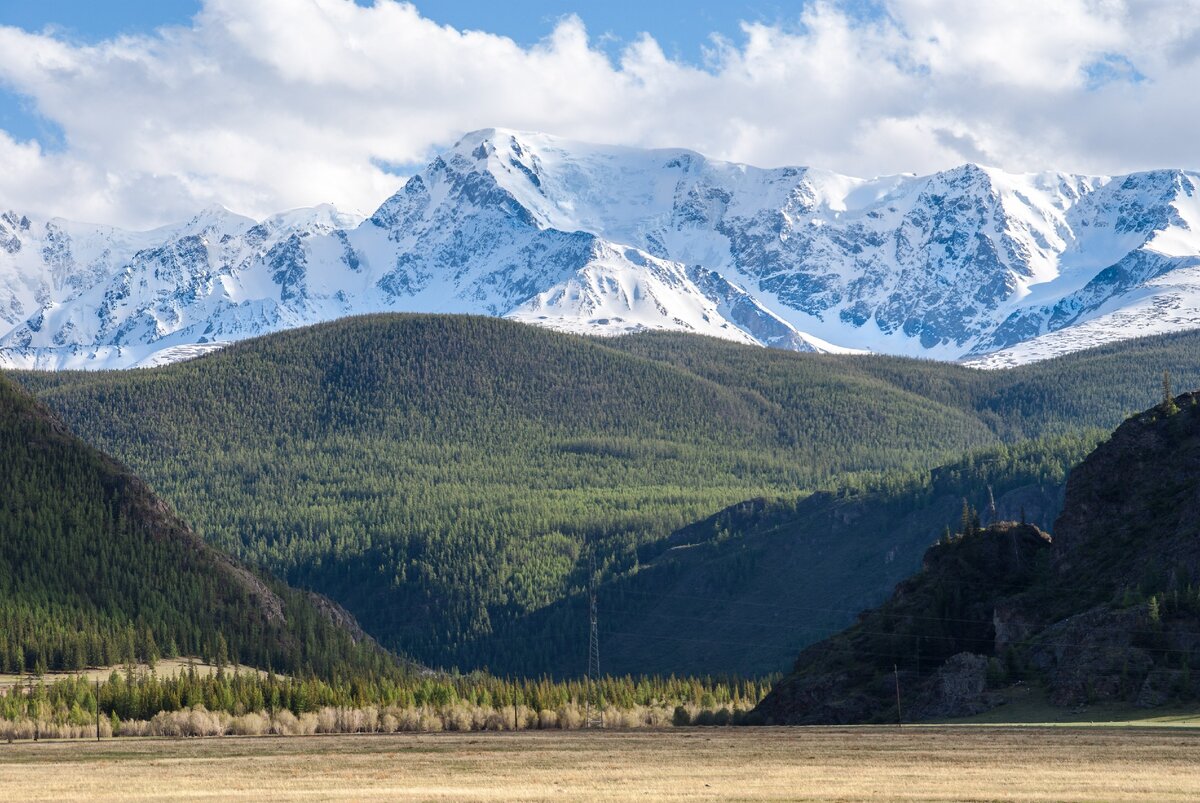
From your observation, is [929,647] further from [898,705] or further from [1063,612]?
[898,705]

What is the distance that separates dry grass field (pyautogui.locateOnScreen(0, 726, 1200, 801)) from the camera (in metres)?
94.6

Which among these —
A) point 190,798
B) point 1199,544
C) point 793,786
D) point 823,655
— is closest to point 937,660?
point 823,655

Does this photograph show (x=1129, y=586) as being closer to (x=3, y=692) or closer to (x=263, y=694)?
(x=263, y=694)

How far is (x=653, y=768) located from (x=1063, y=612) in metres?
66.1

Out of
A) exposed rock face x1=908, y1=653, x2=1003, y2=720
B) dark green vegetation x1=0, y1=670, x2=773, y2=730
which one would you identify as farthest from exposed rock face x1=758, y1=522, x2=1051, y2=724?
dark green vegetation x1=0, y1=670, x2=773, y2=730

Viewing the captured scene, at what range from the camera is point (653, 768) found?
10812 centimetres

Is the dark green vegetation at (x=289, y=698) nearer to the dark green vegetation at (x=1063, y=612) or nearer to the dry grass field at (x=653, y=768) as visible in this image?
the dark green vegetation at (x=1063, y=612)

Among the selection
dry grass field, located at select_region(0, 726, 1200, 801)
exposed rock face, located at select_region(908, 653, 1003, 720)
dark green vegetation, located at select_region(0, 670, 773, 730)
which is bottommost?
dry grass field, located at select_region(0, 726, 1200, 801)

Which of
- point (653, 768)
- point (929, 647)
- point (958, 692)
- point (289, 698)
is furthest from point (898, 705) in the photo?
point (289, 698)

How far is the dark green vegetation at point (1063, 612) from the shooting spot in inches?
5807

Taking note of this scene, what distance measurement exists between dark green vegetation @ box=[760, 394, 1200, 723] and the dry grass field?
59.3 feet

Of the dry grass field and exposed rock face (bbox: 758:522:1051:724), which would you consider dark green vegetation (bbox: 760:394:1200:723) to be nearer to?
exposed rock face (bbox: 758:522:1051:724)

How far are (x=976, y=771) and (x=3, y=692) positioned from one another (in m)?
119

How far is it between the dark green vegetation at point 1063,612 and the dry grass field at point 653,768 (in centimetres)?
1808
